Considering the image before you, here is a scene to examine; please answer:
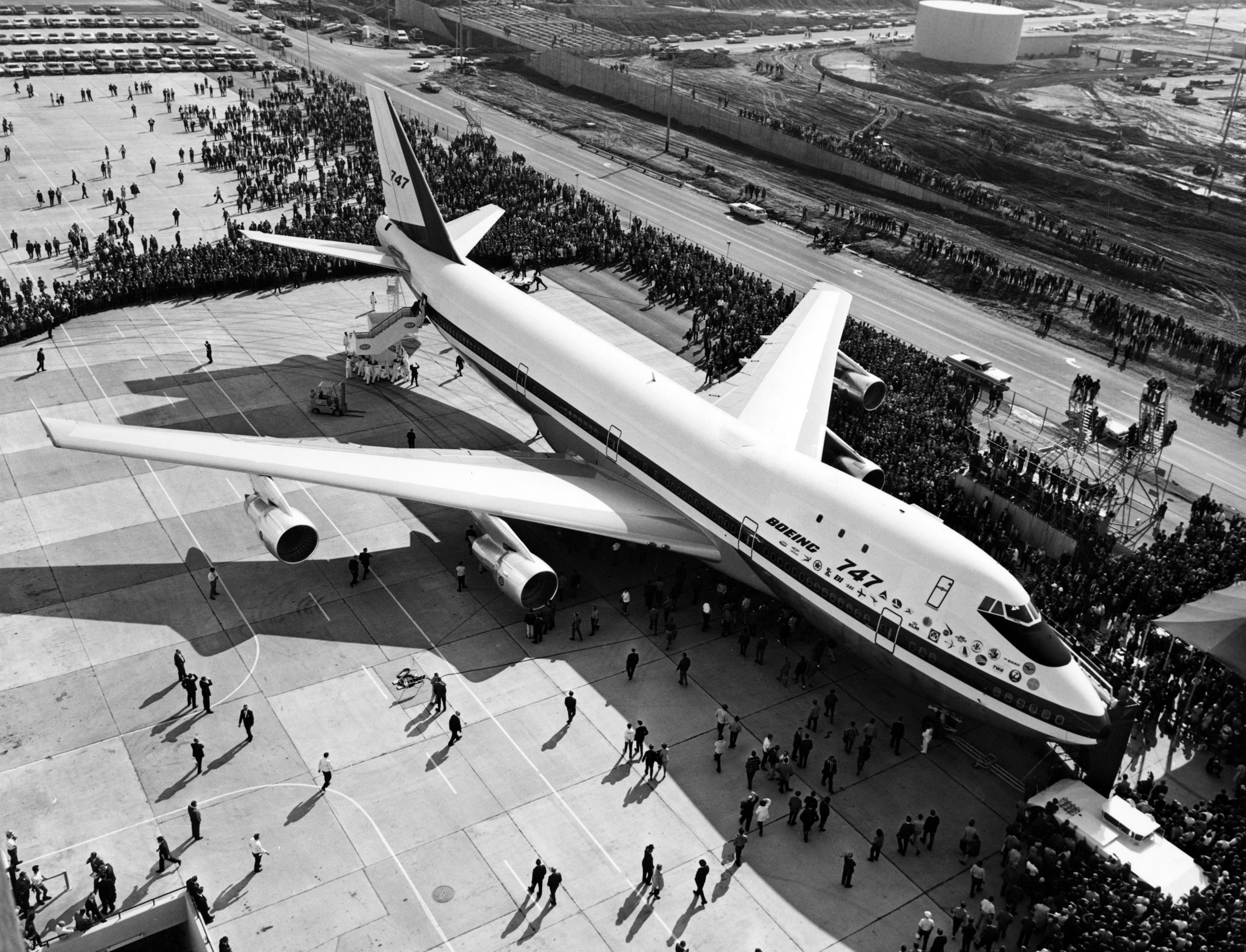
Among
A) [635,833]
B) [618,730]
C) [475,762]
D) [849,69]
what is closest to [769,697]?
[618,730]

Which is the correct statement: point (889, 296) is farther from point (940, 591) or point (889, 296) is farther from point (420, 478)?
point (940, 591)

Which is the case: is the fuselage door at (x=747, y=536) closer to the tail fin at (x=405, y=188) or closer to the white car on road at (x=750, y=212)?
the tail fin at (x=405, y=188)

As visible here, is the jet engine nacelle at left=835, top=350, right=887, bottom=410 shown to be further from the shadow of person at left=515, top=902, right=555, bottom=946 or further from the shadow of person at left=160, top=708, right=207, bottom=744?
the shadow of person at left=160, top=708, right=207, bottom=744

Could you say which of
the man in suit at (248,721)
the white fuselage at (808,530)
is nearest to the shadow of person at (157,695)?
the man in suit at (248,721)

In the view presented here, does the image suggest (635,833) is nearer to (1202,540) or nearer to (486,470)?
(486,470)

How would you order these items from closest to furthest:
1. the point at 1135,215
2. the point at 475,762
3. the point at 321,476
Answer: the point at 475,762, the point at 321,476, the point at 1135,215

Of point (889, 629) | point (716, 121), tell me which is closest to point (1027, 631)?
point (889, 629)
